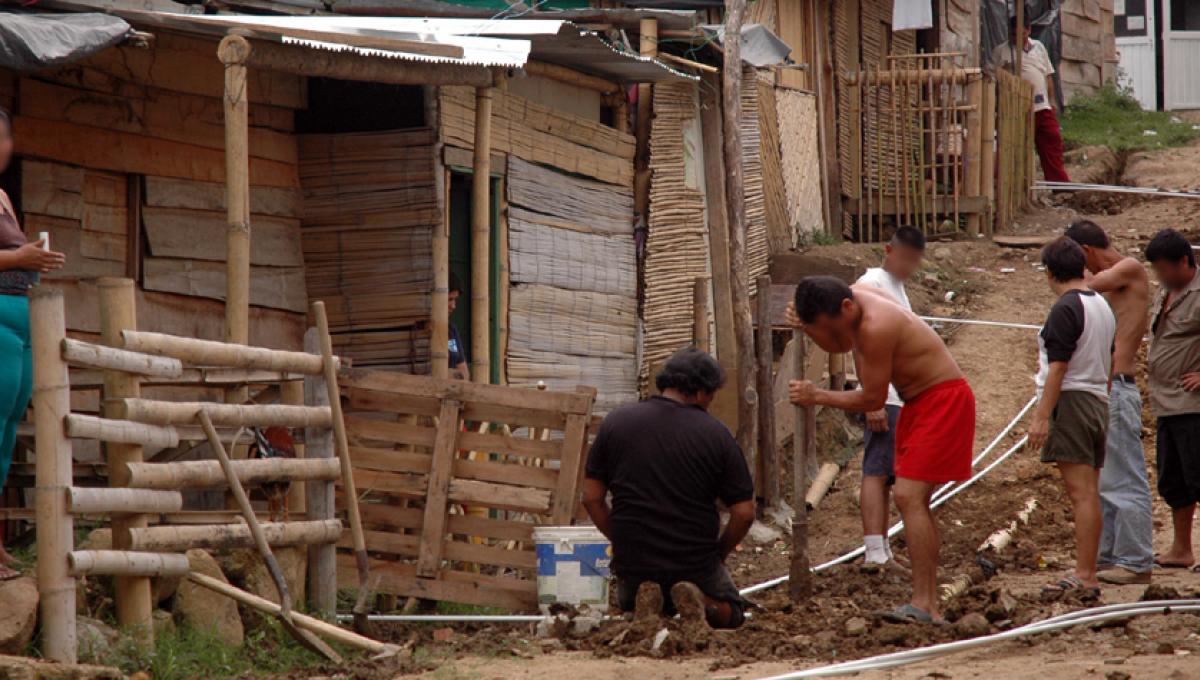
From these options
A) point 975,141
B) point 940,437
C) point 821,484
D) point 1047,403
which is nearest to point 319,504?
point 940,437

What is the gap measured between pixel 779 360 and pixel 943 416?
6541 mm

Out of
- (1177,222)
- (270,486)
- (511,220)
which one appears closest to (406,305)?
(511,220)

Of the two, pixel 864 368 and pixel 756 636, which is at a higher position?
pixel 864 368

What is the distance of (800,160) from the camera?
54.0 ft

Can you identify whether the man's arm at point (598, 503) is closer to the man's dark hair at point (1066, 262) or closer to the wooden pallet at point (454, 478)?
the wooden pallet at point (454, 478)

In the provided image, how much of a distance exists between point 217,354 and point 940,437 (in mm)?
3256

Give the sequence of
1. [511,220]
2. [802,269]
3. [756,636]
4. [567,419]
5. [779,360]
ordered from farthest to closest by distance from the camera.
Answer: [802,269]
[779,360]
[511,220]
[567,419]
[756,636]

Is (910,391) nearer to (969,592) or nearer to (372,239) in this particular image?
(969,592)

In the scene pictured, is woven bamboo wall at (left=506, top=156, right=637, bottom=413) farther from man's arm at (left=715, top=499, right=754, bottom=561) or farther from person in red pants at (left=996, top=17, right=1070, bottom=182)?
person in red pants at (left=996, top=17, right=1070, bottom=182)

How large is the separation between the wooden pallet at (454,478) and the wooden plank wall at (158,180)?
1704 mm

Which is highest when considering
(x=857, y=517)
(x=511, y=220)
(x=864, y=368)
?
(x=511, y=220)

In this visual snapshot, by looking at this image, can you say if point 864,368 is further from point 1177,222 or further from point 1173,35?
point 1173,35

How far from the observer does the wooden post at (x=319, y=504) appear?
7.62 meters

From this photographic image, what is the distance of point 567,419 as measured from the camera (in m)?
8.16
